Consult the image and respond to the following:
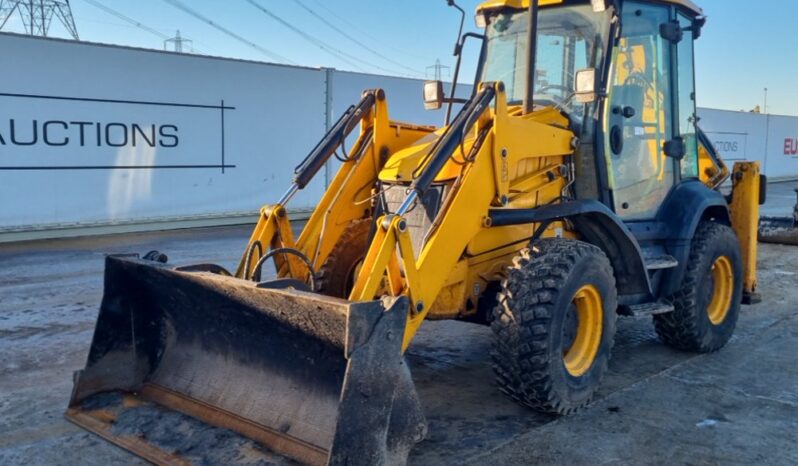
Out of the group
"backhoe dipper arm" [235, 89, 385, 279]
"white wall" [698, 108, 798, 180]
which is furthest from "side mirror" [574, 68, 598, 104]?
"white wall" [698, 108, 798, 180]

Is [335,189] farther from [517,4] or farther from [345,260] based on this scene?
[517,4]

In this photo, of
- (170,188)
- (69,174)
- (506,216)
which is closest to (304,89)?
(170,188)

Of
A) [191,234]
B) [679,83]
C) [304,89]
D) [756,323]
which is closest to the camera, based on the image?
[679,83]

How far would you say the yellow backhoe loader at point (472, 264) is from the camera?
3.73m

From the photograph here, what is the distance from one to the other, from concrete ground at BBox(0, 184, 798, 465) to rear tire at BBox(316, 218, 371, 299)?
794 mm

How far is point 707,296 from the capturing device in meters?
5.80

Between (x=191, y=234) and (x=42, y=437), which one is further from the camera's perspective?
(x=191, y=234)

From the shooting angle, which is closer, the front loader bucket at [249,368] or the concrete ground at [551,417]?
the front loader bucket at [249,368]

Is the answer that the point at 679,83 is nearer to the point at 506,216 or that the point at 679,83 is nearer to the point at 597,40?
the point at 597,40

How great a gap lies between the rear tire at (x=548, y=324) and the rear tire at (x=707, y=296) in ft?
4.27

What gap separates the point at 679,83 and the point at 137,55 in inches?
346

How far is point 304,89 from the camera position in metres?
14.3

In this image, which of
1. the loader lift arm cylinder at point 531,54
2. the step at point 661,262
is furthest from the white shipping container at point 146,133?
the step at point 661,262

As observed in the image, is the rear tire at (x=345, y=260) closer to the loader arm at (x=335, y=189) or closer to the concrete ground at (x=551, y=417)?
the loader arm at (x=335, y=189)
